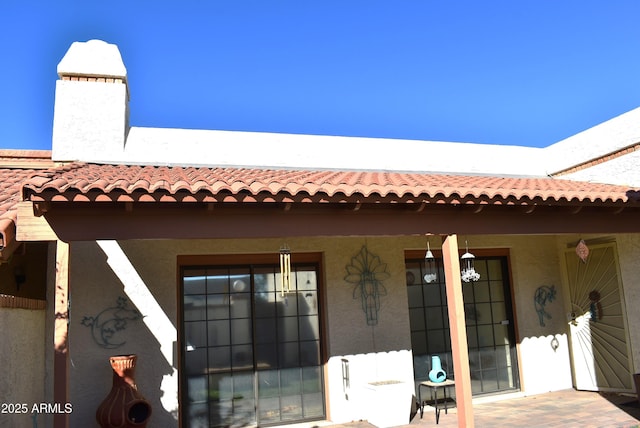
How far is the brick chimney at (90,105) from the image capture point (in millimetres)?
7336

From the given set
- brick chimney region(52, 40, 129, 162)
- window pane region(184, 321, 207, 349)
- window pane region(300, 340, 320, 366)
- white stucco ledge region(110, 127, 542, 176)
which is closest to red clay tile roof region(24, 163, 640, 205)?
brick chimney region(52, 40, 129, 162)

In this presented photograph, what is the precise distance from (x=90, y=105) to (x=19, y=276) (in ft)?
9.28

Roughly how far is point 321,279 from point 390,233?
2.20m

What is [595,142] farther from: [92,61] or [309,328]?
[92,61]

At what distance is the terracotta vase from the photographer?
18.6 feet

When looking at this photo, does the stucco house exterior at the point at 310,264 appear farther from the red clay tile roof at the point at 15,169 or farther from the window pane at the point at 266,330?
the red clay tile roof at the point at 15,169

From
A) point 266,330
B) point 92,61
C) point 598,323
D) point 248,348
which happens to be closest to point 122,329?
point 248,348

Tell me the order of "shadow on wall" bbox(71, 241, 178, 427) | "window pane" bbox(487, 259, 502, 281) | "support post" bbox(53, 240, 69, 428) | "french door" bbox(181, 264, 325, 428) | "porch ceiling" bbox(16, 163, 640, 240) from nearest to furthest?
"support post" bbox(53, 240, 69, 428)
"porch ceiling" bbox(16, 163, 640, 240)
"shadow on wall" bbox(71, 241, 178, 427)
"french door" bbox(181, 264, 325, 428)
"window pane" bbox(487, 259, 502, 281)

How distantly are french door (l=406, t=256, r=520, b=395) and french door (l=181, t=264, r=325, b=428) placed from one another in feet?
5.65

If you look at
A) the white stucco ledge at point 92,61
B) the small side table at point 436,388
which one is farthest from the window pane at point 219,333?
the white stucco ledge at point 92,61

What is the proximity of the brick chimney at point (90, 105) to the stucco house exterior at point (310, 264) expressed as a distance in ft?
0.10

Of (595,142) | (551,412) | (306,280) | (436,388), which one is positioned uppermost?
(595,142)

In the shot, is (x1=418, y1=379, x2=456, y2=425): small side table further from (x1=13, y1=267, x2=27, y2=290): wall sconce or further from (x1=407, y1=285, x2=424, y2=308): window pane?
(x1=13, y1=267, x2=27, y2=290): wall sconce

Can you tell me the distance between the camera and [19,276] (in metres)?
5.99
